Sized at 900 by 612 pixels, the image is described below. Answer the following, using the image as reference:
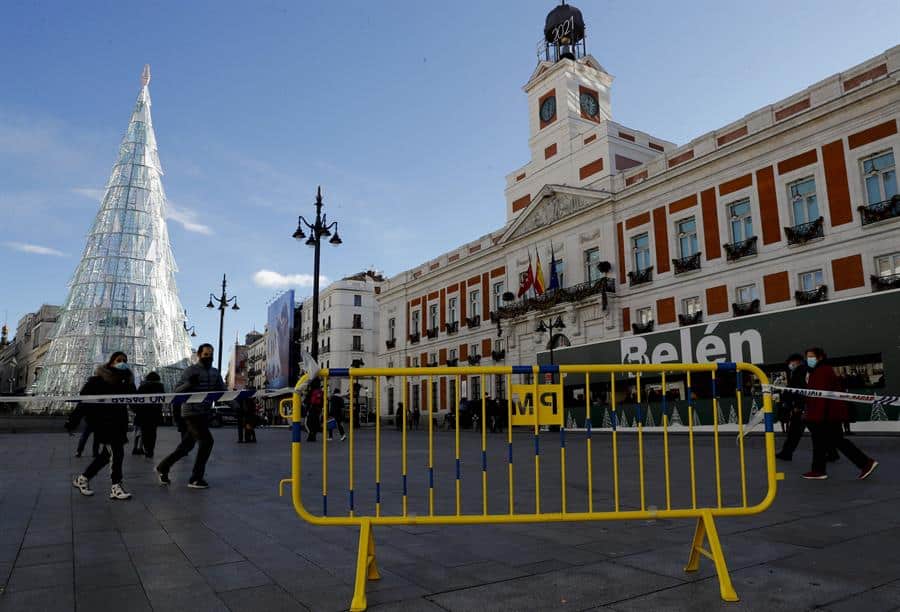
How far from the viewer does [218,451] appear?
1501 cm

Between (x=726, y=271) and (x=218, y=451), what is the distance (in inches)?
821

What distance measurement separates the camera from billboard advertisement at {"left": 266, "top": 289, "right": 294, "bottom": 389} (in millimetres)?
39594

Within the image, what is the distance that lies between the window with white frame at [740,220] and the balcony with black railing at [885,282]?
5115 mm

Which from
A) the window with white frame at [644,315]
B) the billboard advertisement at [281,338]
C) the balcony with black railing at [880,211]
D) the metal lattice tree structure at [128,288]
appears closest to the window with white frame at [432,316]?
the billboard advertisement at [281,338]

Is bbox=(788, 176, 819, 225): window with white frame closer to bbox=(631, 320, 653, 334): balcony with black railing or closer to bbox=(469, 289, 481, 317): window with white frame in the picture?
bbox=(631, 320, 653, 334): balcony with black railing

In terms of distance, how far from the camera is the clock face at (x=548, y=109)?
3628cm

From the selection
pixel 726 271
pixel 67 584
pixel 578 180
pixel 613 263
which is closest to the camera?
pixel 67 584

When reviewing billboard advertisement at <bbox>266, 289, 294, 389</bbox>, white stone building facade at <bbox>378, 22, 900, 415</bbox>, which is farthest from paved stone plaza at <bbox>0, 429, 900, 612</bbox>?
billboard advertisement at <bbox>266, 289, 294, 389</bbox>

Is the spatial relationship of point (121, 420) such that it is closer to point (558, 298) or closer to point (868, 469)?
point (868, 469)

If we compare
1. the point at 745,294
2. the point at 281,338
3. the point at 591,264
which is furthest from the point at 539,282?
the point at 281,338

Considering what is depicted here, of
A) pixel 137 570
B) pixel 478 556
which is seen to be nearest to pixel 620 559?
pixel 478 556

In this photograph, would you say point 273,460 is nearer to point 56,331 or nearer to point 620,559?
point 620,559

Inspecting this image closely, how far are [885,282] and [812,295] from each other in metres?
2.41

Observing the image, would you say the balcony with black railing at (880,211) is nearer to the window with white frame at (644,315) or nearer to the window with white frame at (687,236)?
the window with white frame at (687,236)
